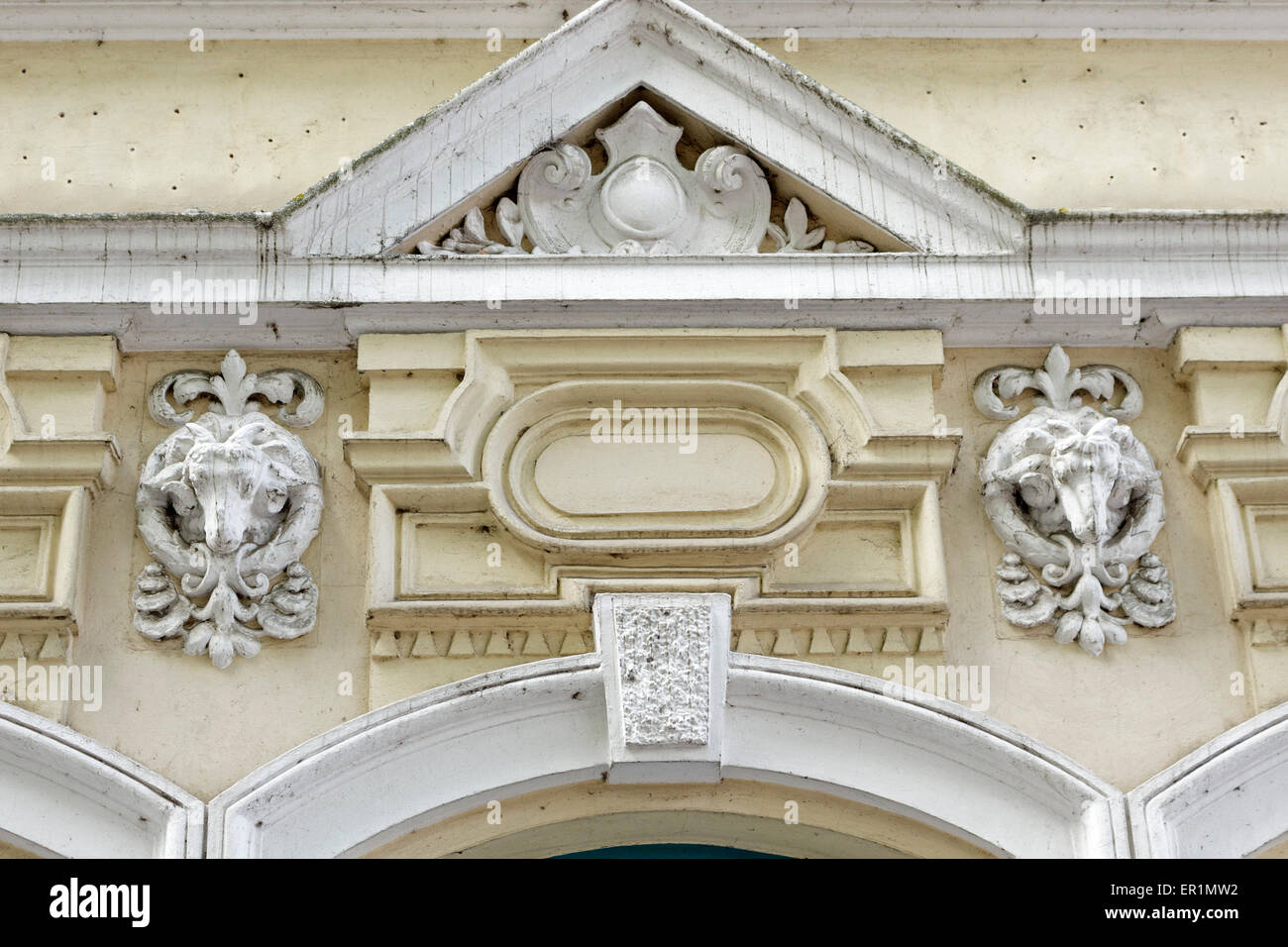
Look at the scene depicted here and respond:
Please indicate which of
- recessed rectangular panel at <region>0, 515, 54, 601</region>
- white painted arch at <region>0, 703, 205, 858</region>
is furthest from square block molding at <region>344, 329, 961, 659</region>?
recessed rectangular panel at <region>0, 515, 54, 601</region>

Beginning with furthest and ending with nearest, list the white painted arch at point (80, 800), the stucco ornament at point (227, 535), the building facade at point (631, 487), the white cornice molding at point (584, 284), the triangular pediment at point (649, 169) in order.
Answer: the triangular pediment at point (649, 169) → the white cornice molding at point (584, 284) → the stucco ornament at point (227, 535) → the building facade at point (631, 487) → the white painted arch at point (80, 800)

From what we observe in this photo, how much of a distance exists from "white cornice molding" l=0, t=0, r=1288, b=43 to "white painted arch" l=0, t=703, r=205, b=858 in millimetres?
2202

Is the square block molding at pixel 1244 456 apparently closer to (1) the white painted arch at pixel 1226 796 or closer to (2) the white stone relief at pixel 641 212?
(1) the white painted arch at pixel 1226 796

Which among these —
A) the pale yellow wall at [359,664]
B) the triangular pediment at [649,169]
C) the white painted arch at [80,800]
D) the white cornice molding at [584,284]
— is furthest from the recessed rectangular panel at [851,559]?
the white painted arch at [80,800]

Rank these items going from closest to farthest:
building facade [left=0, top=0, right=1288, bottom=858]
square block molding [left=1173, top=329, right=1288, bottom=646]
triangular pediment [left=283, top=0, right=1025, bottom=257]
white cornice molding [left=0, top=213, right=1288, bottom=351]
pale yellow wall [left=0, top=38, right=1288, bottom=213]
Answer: building facade [left=0, top=0, right=1288, bottom=858]
square block molding [left=1173, top=329, right=1288, bottom=646]
white cornice molding [left=0, top=213, right=1288, bottom=351]
triangular pediment [left=283, top=0, right=1025, bottom=257]
pale yellow wall [left=0, top=38, right=1288, bottom=213]

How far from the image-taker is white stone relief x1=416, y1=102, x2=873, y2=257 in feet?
20.1

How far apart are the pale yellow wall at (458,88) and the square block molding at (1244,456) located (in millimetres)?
637

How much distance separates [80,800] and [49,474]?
849 millimetres

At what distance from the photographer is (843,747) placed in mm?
5586

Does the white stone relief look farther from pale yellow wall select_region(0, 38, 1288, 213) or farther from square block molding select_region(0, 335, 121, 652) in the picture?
square block molding select_region(0, 335, 121, 652)

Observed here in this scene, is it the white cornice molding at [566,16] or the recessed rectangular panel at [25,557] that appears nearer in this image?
the recessed rectangular panel at [25,557]

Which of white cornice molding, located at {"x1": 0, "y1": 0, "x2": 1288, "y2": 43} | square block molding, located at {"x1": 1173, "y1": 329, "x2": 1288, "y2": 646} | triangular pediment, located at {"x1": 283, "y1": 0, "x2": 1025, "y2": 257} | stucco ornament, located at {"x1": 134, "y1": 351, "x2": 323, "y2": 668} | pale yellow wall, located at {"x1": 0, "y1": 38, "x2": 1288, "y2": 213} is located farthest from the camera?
white cornice molding, located at {"x1": 0, "y1": 0, "x2": 1288, "y2": 43}

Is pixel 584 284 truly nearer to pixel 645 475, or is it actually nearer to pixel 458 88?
pixel 645 475

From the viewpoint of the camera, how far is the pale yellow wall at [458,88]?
647cm
